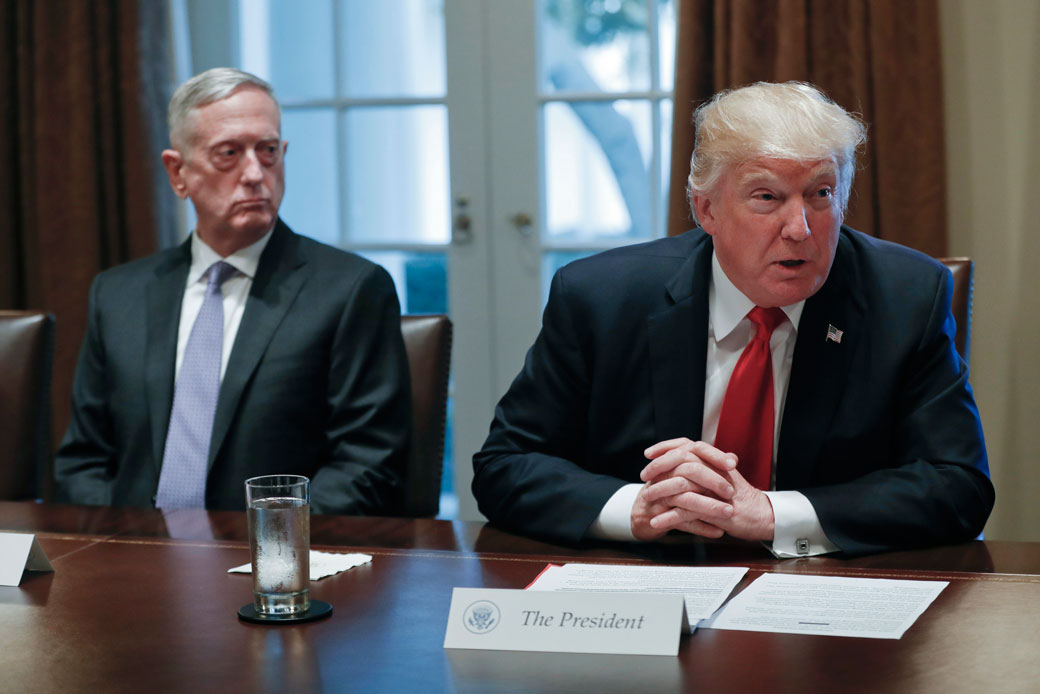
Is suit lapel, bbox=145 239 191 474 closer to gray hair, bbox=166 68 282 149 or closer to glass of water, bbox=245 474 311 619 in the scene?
gray hair, bbox=166 68 282 149

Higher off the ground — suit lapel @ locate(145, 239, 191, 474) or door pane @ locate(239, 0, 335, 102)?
door pane @ locate(239, 0, 335, 102)

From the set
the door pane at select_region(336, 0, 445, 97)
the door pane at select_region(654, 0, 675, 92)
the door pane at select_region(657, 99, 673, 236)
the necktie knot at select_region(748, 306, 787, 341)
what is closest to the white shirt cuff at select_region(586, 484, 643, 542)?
the necktie knot at select_region(748, 306, 787, 341)

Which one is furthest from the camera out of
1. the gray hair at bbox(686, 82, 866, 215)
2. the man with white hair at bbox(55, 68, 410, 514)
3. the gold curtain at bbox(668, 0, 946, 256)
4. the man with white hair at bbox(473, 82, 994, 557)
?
the gold curtain at bbox(668, 0, 946, 256)

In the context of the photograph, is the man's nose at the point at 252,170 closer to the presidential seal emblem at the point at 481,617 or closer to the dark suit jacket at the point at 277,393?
the dark suit jacket at the point at 277,393

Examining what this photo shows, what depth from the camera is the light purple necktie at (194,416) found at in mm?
2287

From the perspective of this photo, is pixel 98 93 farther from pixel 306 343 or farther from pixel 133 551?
pixel 133 551

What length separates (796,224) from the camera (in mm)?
1727

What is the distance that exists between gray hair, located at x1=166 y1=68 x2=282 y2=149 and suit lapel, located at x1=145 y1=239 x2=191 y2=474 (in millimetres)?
249

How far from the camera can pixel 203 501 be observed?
2.29 metres

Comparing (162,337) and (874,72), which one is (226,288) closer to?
(162,337)

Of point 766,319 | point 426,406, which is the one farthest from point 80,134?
point 766,319

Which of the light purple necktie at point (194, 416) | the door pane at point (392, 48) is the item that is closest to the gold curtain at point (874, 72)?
the door pane at point (392, 48)

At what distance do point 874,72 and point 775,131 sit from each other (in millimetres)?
1457

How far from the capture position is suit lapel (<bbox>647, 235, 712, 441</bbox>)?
6.07 ft
